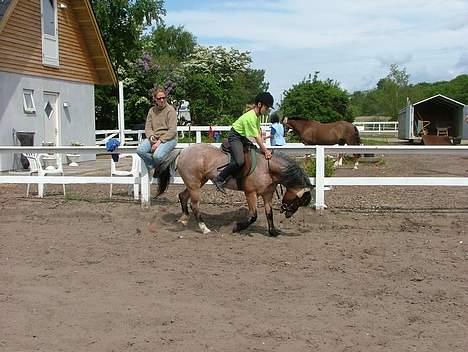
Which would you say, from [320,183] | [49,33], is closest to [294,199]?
[320,183]

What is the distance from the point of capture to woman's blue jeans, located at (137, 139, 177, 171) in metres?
8.75

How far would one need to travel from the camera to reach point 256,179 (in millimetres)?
7828

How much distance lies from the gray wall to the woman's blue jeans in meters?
8.54

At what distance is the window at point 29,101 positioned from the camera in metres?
18.1

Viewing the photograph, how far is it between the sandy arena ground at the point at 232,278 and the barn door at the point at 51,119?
31.9ft

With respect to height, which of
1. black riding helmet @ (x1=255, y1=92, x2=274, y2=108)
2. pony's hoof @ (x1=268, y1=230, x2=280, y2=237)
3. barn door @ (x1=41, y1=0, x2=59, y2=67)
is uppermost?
barn door @ (x1=41, y1=0, x2=59, y2=67)

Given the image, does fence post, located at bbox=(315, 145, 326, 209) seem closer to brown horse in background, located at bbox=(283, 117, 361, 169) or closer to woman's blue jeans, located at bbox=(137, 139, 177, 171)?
woman's blue jeans, located at bbox=(137, 139, 177, 171)

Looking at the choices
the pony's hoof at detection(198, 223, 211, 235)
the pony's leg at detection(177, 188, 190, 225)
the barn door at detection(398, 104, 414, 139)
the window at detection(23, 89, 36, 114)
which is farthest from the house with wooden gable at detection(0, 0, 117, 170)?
the barn door at detection(398, 104, 414, 139)

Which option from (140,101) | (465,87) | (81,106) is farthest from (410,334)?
(465,87)

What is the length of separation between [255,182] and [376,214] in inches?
93.3

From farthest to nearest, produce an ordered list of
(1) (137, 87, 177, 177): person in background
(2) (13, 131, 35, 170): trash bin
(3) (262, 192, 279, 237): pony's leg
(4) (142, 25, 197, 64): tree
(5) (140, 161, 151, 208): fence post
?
(4) (142, 25, 197, 64): tree → (2) (13, 131, 35, 170): trash bin → (5) (140, 161, 151, 208): fence post → (1) (137, 87, 177, 177): person in background → (3) (262, 192, 279, 237): pony's leg

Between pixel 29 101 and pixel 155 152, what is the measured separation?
11.0 meters

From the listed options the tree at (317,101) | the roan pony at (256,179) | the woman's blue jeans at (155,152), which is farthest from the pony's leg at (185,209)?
the tree at (317,101)

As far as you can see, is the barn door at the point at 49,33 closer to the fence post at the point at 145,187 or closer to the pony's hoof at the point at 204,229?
the fence post at the point at 145,187
